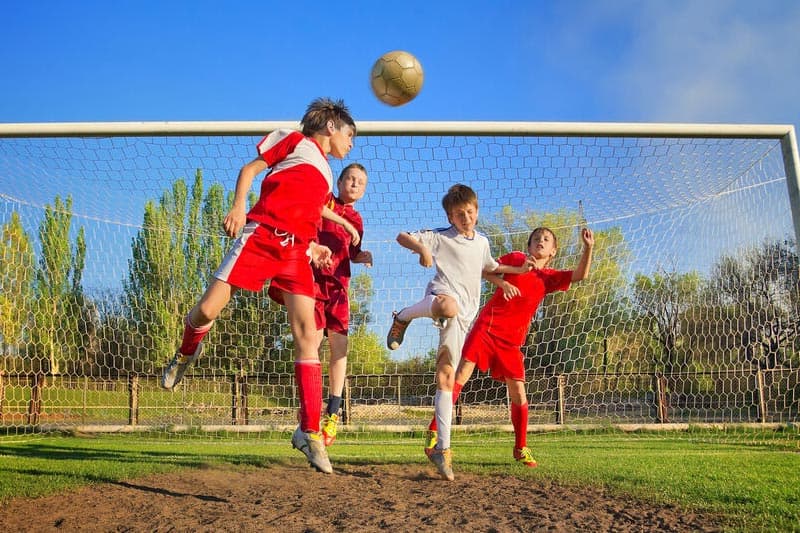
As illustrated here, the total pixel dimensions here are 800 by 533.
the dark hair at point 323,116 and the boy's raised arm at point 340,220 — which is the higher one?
the dark hair at point 323,116

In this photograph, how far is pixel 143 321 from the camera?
979cm

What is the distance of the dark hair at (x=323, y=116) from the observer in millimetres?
4230

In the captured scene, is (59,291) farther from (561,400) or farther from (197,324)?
(561,400)

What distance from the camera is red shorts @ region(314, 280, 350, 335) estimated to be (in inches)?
202

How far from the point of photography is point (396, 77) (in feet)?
17.5

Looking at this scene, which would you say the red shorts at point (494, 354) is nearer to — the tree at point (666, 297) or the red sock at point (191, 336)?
the red sock at point (191, 336)

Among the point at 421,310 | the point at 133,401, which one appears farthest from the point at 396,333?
the point at 133,401

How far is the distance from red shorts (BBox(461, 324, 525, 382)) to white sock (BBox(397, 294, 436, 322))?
0.80 m

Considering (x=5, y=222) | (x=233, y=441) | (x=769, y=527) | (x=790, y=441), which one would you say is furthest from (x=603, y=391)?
(x=5, y=222)

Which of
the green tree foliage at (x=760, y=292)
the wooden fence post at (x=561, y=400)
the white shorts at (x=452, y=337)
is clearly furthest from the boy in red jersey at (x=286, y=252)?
the wooden fence post at (x=561, y=400)

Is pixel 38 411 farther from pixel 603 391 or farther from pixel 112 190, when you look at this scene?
pixel 603 391

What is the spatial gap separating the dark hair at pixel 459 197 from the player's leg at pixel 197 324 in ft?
6.42

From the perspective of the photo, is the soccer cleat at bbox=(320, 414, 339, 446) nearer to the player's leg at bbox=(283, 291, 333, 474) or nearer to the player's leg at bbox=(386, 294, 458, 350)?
the player's leg at bbox=(386, 294, 458, 350)

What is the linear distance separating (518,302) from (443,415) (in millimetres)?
1331
